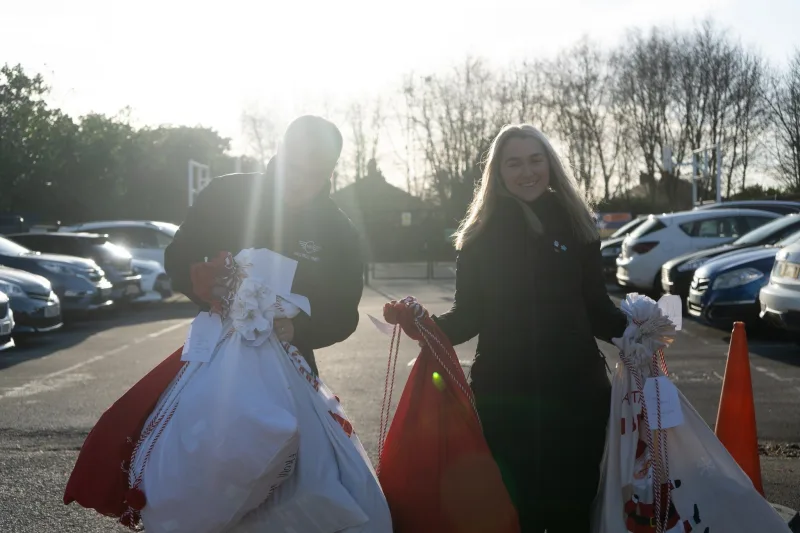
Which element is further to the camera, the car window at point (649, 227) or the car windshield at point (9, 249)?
the car window at point (649, 227)

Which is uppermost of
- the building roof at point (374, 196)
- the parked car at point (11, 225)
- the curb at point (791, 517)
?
the building roof at point (374, 196)

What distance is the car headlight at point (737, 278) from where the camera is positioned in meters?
11.7

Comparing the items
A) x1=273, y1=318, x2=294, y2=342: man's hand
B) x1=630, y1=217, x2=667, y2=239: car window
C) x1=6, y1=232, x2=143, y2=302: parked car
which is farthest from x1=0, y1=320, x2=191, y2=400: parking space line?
x1=630, y1=217, x2=667, y2=239: car window

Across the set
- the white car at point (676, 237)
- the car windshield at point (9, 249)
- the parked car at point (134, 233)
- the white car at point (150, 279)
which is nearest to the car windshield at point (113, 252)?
the white car at point (150, 279)

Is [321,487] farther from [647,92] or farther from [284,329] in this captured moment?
[647,92]

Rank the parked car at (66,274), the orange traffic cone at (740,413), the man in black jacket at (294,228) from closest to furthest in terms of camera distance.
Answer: the man in black jacket at (294,228) → the orange traffic cone at (740,413) → the parked car at (66,274)

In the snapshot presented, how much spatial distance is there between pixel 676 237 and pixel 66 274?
10269 mm

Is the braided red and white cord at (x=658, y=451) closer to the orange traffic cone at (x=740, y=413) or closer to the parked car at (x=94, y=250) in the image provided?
the orange traffic cone at (x=740, y=413)

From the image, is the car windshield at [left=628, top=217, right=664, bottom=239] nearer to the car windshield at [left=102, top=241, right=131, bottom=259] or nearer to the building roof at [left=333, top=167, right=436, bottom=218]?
the car windshield at [left=102, top=241, right=131, bottom=259]

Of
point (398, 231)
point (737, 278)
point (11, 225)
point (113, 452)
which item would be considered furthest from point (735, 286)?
point (398, 231)

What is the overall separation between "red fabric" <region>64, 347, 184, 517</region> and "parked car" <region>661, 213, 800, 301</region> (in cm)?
1176

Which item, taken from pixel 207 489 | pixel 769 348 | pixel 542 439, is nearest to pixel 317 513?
pixel 207 489

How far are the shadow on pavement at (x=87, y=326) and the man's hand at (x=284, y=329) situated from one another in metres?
8.33

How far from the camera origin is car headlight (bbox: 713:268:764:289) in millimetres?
11695
